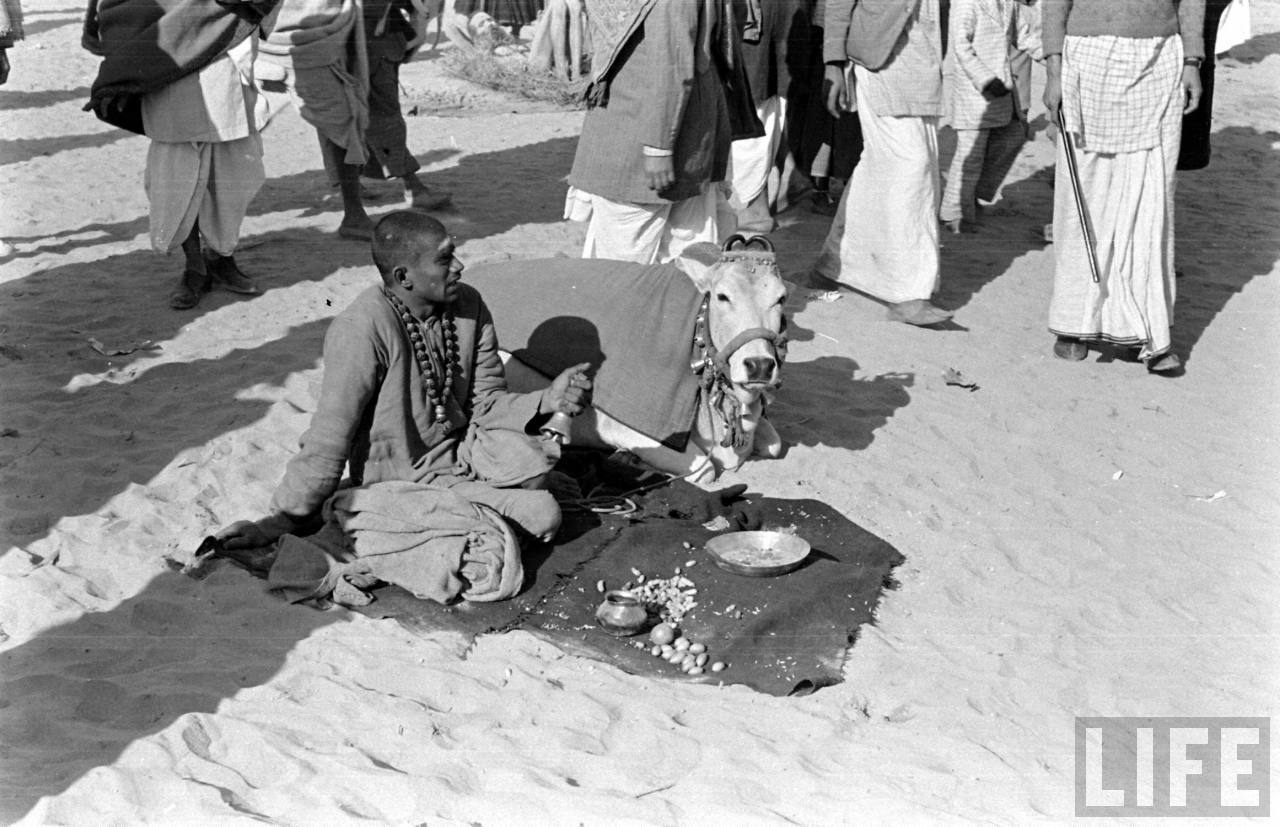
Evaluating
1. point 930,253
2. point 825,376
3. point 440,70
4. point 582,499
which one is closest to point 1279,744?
point 582,499

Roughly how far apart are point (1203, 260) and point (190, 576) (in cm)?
687

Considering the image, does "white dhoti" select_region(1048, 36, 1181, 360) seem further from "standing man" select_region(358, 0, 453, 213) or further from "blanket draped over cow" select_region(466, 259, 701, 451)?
"standing man" select_region(358, 0, 453, 213)

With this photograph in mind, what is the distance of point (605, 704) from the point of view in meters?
4.13

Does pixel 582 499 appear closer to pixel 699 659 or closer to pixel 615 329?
pixel 615 329

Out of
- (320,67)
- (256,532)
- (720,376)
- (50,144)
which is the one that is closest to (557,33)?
(50,144)

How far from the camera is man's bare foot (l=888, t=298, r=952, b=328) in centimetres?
767

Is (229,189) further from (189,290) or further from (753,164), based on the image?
(753,164)

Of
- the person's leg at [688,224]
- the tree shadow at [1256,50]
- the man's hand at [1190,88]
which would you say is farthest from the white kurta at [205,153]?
the tree shadow at [1256,50]

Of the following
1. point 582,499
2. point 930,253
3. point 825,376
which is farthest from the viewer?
point 930,253

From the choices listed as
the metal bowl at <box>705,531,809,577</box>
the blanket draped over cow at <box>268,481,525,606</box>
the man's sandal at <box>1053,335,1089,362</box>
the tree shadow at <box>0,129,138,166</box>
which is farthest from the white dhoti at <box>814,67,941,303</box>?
the tree shadow at <box>0,129,138,166</box>

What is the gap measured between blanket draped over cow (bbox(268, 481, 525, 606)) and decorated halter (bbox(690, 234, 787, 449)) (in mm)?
1213

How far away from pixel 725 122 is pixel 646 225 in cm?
64

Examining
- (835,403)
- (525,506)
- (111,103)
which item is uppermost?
(111,103)

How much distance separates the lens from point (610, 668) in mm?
4391
